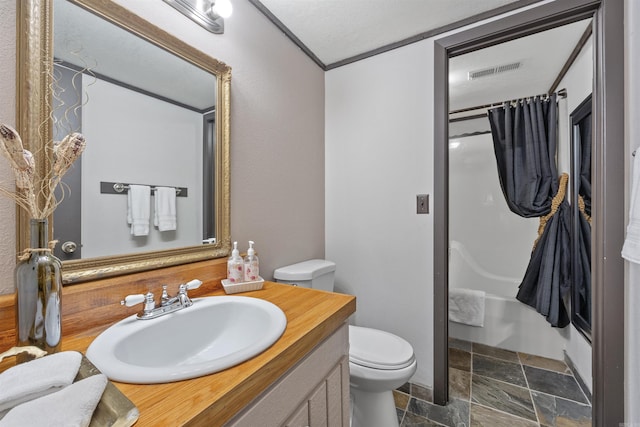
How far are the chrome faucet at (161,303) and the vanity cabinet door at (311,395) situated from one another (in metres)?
0.42

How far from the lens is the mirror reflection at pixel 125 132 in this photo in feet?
2.44

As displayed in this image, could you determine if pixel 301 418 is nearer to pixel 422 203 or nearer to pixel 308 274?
pixel 308 274

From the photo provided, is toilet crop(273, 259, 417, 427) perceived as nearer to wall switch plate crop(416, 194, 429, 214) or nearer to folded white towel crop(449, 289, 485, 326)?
wall switch plate crop(416, 194, 429, 214)

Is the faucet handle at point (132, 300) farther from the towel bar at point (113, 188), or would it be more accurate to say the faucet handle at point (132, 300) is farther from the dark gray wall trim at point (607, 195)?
the dark gray wall trim at point (607, 195)

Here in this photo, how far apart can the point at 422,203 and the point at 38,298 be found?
163cm

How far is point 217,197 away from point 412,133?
47.9 inches

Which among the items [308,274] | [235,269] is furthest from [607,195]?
[235,269]

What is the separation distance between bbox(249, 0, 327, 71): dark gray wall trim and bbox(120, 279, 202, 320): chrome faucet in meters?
1.39

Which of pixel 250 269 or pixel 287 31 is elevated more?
pixel 287 31

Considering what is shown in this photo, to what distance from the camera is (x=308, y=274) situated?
4.60ft

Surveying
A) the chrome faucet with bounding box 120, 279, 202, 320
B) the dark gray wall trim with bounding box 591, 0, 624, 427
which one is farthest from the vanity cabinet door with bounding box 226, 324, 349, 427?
the dark gray wall trim with bounding box 591, 0, 624, 427

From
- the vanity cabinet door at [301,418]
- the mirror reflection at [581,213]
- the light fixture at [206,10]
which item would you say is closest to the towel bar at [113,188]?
the light fixture at [206,10]

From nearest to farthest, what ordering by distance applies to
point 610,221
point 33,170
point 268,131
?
point 33,170, point 610,221, point 268,131

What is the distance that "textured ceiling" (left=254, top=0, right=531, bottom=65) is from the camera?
138 cm
